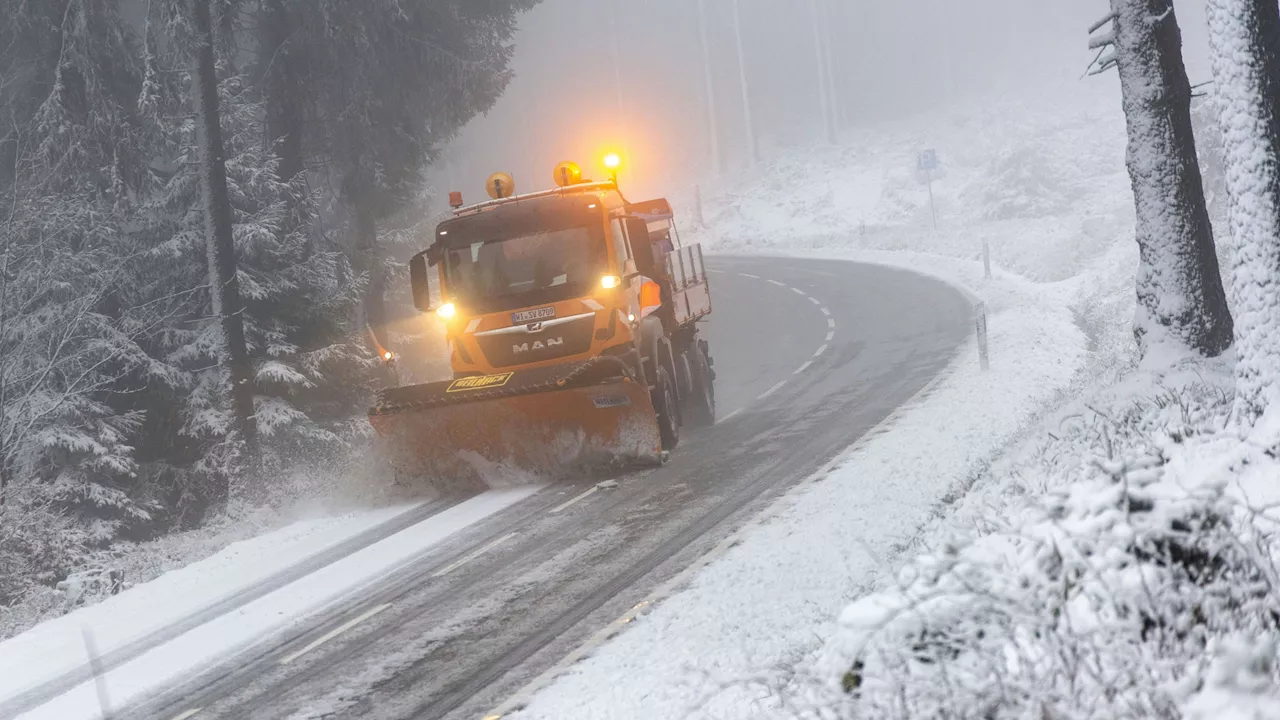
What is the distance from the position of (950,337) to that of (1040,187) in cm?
2558

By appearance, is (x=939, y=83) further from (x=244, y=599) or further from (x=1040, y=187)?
(x=244, y=599)

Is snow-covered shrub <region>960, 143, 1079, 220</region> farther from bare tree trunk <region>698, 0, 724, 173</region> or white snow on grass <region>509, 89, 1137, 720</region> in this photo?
bare tree trunk <region>698, 0, 724, 173</region>

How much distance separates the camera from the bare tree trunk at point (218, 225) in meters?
14.7

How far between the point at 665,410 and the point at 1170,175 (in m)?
5.56

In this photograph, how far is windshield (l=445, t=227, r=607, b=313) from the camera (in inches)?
458

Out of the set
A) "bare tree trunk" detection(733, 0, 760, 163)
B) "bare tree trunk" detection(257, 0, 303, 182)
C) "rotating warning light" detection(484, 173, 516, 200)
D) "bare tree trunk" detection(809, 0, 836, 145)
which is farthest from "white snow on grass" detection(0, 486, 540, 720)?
"bare tree trunk" detection(809, 0, 836, 145)

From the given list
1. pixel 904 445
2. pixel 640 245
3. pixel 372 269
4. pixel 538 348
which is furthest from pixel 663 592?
pixel 372 269

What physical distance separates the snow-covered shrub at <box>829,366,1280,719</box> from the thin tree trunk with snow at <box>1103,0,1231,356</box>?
398 cm

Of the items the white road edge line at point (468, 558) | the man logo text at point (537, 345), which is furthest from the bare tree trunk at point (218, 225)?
the white road edge line at point (468, 558)

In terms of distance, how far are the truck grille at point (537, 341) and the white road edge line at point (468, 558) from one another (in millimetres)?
2759

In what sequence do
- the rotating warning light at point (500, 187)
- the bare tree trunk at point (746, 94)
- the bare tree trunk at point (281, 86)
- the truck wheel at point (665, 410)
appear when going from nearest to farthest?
the truck wheel at point (665, 410), the rotating warning light at point (500, 187), the bare tree trunk at point (281, 86), the bare tree trunk at point (746, 94)

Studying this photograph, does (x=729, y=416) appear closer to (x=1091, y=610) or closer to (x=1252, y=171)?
(x=1252, y=171)

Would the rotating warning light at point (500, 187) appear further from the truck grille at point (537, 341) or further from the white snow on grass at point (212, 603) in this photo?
the white snow on grass at point (212, 603)

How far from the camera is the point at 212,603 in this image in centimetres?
891
